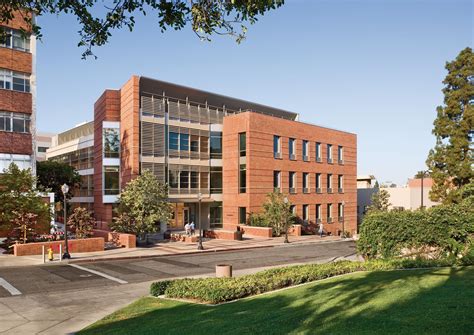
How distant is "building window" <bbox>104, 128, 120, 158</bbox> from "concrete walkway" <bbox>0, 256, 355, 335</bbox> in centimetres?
2945

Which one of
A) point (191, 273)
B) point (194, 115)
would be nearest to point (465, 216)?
point (191, 273)

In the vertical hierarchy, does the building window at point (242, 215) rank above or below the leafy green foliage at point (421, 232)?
below

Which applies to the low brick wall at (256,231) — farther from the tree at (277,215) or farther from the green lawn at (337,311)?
the green lawn at (337,311)

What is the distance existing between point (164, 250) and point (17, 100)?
18160 mm

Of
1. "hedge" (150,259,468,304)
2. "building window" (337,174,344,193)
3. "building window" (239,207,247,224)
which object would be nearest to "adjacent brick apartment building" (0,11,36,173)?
"building window" (239,207,247,224)

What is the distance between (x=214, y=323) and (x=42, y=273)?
1480 centimetres

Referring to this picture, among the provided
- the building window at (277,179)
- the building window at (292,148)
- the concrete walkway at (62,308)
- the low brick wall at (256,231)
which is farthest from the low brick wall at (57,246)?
the building window at (292,148)

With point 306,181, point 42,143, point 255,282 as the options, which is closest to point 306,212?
point 306,181

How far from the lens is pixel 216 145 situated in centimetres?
5009

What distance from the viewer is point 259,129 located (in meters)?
47.5

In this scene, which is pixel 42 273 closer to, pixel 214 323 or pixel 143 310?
pixel 143 310

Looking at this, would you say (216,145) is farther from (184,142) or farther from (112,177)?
(112,177)

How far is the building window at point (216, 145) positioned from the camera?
164 feet

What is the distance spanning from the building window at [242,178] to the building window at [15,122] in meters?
21.3
